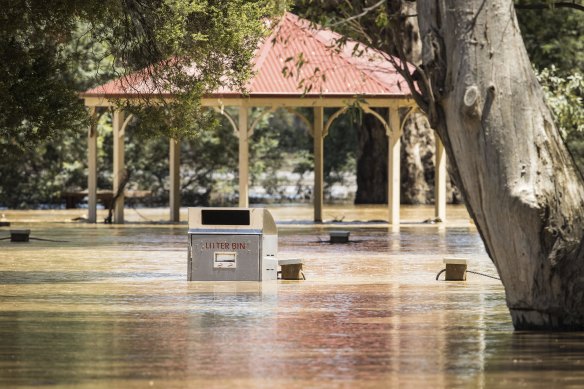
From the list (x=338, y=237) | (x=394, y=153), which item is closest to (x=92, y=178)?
(x=394, y=153)

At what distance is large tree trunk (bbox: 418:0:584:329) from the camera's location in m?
14.4

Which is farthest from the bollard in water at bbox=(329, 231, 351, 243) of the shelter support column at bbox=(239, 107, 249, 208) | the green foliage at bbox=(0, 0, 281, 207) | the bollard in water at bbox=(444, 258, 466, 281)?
the bollard in water at bbox=(444, 258, 466, 281)

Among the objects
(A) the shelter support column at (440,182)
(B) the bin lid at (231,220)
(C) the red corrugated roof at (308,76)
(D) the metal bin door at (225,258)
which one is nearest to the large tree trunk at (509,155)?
(B) the bin lid at (231,220)

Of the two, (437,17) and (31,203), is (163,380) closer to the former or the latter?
(437,17)

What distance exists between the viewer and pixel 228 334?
14.8 meters

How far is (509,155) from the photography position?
14.4 metres

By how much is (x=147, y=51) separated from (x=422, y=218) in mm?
20030

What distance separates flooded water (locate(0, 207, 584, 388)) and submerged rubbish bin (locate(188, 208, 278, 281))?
0.31 m

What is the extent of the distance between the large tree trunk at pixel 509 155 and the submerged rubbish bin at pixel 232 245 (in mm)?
6505

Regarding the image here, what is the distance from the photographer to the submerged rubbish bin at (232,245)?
2098 cm

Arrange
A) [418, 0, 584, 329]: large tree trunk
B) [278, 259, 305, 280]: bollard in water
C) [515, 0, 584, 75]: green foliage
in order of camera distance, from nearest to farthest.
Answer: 1. [418, 0, 584, 329]: large tree trunk
2. [278, 259, 305, 280]: bollard in water
3. [515, 0, 584, 75]: green foliage

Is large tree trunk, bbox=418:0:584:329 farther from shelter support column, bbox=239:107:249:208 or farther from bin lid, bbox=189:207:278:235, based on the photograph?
shelter support column, bbox=239:107:249:208

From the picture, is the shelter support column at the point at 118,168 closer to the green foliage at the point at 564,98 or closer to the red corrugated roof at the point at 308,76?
the red corrugated roof at the point at 308,76

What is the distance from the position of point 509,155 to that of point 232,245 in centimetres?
744
